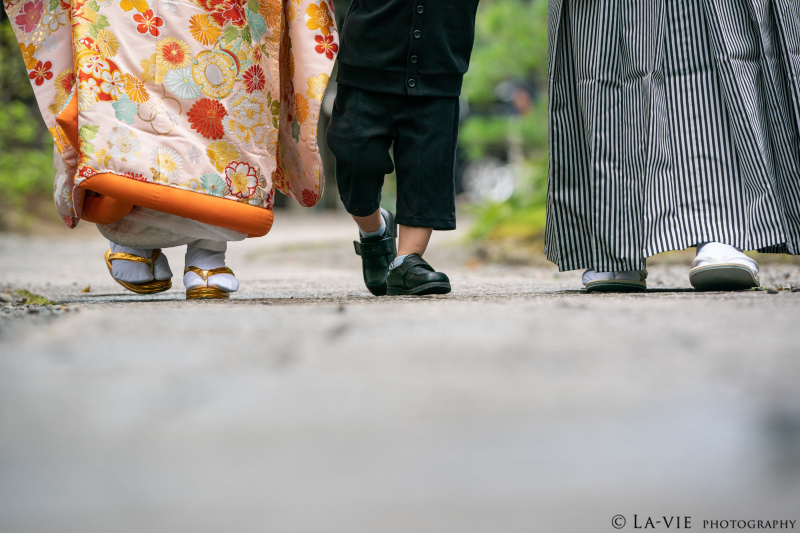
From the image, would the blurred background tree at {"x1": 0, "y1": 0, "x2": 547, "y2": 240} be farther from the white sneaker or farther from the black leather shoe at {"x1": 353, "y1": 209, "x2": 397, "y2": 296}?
the white sneaker

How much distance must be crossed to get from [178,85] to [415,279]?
30.9 inches

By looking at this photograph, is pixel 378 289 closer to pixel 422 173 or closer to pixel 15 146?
pixel 422 173

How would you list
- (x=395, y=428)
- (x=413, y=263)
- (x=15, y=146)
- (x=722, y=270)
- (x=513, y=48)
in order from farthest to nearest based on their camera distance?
(x=15, y=146), (x=513, y=48), (x=413, y=263), (x=722, y=270), (x=395, y=428)

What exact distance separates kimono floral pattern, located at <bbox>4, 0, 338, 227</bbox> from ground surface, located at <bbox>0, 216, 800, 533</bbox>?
825 mm

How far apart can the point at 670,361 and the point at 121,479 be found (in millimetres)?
725

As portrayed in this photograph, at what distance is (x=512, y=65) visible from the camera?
6.83 m

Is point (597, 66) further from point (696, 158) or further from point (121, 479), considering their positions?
point (121, 479)

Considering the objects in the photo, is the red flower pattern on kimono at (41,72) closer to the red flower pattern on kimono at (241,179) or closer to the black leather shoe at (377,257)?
the red flower pattern on kimono at (241,179)

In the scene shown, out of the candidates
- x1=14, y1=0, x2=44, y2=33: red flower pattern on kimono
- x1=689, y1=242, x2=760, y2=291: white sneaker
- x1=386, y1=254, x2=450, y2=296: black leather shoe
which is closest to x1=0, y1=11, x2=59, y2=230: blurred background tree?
x1=14, y1=0, x2=44, y2=33: red flower pattern on kimono

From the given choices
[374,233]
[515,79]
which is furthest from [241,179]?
[515,79]

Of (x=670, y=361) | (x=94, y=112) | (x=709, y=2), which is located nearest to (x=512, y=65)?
(x=709, y=2)

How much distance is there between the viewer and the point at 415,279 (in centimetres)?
203

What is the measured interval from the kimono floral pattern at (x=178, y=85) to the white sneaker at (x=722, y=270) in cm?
104

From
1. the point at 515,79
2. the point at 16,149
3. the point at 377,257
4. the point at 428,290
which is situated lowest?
the point at 428,290
